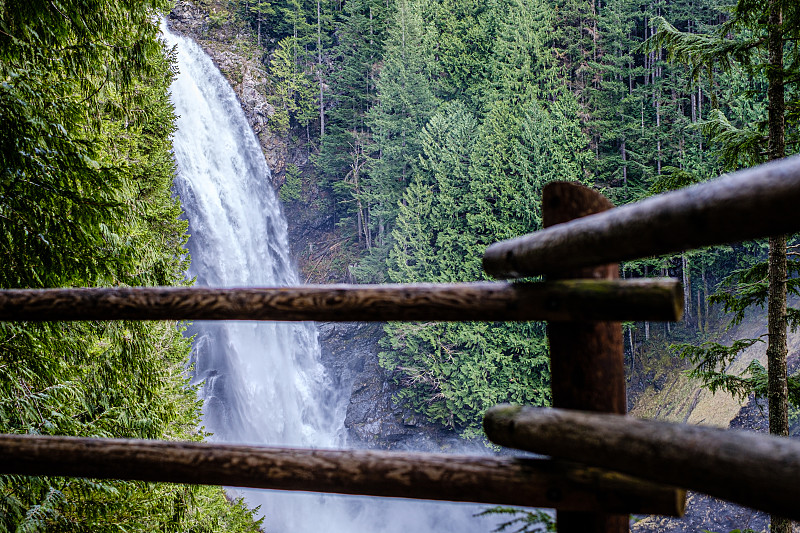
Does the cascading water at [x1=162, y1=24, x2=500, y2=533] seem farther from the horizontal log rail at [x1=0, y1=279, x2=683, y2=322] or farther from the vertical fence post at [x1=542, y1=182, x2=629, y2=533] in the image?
the horizontal log rail at [x1=0, y1=279, x2=683, y2=322]

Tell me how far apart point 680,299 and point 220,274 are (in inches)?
813

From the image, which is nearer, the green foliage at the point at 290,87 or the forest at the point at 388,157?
the forest at the point at 388,157

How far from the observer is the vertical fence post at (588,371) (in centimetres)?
134

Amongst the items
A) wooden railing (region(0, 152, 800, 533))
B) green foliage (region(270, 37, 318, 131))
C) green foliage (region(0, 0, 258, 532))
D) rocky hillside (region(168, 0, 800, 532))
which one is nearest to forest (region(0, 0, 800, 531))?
green foliage (region(0, 0, 258, 532))

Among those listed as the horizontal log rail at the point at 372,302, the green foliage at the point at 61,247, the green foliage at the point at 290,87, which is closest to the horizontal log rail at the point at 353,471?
the horizontal log rail at the point at 372,302

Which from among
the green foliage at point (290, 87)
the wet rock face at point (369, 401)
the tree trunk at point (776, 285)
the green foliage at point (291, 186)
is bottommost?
the wet rock face at point (369, 401)

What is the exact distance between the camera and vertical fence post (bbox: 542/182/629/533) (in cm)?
134

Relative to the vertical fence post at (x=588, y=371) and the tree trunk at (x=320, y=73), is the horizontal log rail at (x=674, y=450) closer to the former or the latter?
the vertical fence post at (x=588, y=371)

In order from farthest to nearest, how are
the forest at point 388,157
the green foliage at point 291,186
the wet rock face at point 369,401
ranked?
1. the green foliage at point 291,186
2. the wet rock face at point 369,401
3. the forest at point 388,157

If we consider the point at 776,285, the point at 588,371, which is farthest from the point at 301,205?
the point at 588,371

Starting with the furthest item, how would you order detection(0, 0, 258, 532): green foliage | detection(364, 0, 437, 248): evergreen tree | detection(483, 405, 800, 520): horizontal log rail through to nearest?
detection(364, 0, 437, 248): evergreen tree < detection(0, 0, 258, 532): green foliage < detection(483, 405, 800, 520): horizontal log rail

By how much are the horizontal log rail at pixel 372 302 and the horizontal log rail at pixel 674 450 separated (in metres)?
0.25

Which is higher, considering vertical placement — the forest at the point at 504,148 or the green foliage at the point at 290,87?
the green foliage at the point at 290,87

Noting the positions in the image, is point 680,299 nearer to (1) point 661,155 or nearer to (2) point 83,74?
(2) point 83,74
